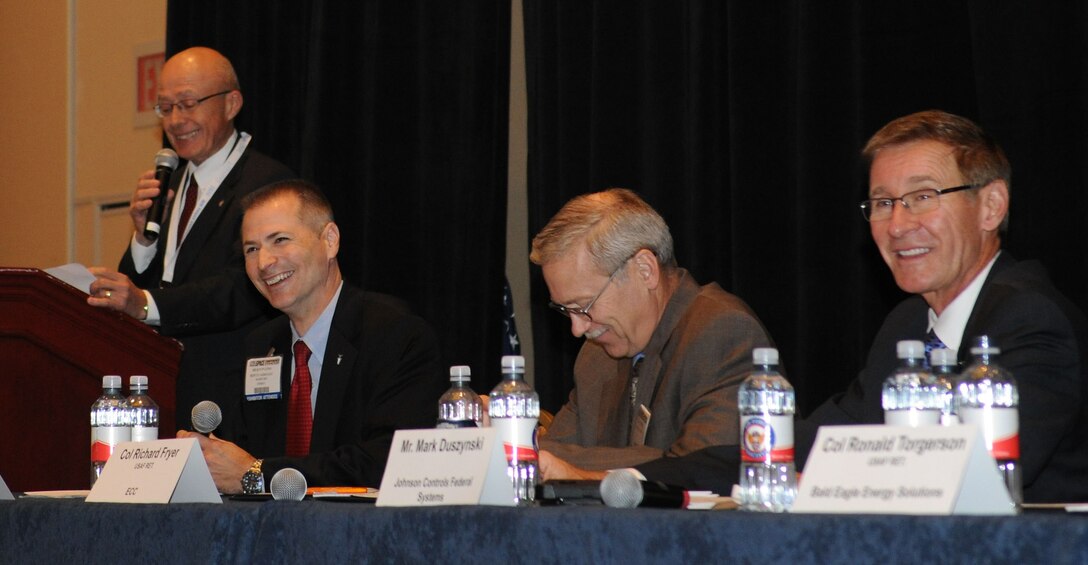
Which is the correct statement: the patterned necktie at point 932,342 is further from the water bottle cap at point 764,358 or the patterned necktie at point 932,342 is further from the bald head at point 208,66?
the bald head at point 208,66

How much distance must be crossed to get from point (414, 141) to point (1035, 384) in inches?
125

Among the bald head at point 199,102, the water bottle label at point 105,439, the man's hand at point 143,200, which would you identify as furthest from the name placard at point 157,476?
the bald head at point 199,102

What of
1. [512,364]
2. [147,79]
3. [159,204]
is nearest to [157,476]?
[512,364]

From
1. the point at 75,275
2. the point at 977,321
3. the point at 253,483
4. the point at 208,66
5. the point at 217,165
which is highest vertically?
the point at 208,66

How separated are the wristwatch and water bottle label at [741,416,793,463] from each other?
4.43 ft

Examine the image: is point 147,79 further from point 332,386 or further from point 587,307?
point 587,307

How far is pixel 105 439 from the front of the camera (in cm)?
255

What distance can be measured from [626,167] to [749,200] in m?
0.50

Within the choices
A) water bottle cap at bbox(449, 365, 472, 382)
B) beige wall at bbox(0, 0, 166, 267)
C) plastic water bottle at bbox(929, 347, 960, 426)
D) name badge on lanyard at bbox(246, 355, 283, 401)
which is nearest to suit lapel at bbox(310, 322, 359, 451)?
name badge on lanyard at bbox(246, 355, 283, 401)

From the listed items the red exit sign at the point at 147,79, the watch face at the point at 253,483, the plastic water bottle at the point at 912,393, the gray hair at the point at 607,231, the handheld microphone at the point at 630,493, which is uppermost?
the red exit sign at the point at 147,79

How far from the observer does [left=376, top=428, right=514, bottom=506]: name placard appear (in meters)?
1.72

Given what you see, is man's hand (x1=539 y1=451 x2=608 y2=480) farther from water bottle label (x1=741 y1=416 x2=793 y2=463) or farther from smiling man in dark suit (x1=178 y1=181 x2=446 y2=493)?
smiling man in dark suit (x1=178 y1=181 x2=446 y2=493)

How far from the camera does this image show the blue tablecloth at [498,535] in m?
1.25

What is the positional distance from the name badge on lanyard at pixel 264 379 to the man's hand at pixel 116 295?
0.45 metres
